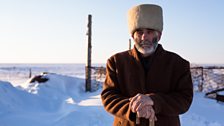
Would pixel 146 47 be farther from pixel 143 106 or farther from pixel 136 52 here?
pixel 143 106

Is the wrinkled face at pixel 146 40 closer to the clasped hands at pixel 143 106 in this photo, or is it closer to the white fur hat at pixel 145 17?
the white fur hat at pixel 145 17

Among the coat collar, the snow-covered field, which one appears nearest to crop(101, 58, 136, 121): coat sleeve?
the coat collar

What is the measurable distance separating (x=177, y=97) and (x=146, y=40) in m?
0.39

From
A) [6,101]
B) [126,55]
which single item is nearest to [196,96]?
[6,101]

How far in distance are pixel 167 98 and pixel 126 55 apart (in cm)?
42

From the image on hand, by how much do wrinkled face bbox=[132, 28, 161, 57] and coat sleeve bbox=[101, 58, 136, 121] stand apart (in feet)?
0.76

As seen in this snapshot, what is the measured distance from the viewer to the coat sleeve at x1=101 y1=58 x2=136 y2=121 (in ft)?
7.24

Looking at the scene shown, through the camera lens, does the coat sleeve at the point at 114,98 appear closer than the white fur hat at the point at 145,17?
Yes

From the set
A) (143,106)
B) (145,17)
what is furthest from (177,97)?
(145,17)

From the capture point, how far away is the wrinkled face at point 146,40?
7.68 feet

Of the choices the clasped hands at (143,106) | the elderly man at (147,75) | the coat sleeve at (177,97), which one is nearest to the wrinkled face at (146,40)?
the elderly man at (147,75)

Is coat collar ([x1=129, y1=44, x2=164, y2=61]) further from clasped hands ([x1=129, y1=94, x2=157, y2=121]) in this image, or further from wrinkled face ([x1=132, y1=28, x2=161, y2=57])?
clasped hands ([x1=129, y1=94, x2=157, y2=121])

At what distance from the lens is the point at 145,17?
2420 millimetres

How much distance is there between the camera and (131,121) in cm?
224
